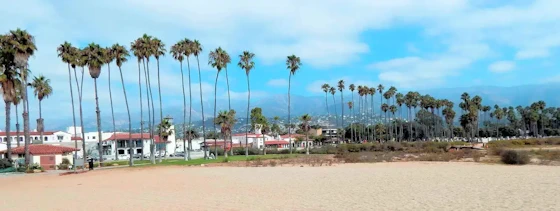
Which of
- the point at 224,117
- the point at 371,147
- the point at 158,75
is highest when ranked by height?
the point at 158,75

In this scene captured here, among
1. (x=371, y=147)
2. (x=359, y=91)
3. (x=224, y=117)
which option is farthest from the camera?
(x=359, y=91)

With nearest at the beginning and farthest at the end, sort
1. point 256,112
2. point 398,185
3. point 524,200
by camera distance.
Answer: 1. point 524,200
2. point 398,185
3. point 256,112

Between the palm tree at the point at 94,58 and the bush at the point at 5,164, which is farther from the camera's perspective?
the palm tree at the point at 94,58

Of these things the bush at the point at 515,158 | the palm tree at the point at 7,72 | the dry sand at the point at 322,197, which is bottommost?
the bush at the point at 515,158

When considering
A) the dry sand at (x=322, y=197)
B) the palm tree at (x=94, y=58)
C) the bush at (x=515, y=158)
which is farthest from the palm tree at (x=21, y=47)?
the bush at (x=515, y=158)

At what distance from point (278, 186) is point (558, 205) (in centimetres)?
1330

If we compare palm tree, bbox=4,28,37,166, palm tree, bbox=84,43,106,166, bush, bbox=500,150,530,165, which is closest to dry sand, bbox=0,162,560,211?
bush, bbox=500,150,530,165

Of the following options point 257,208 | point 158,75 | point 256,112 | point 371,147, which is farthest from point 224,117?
point 257,208

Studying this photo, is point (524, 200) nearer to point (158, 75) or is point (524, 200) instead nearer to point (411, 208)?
point (411, 208)

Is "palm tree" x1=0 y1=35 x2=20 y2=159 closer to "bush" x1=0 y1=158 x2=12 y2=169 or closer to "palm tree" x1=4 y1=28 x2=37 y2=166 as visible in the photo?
"palm tree" x1=4 y1=28 x2=37 y2=166

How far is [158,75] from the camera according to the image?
6650 centimetres

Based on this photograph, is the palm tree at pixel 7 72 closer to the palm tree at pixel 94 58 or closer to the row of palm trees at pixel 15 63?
the row of palm trees at pixel 15 63

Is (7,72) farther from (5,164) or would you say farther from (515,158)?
(515,158)

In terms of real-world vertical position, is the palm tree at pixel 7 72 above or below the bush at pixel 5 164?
above
